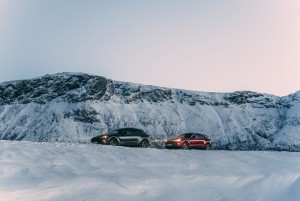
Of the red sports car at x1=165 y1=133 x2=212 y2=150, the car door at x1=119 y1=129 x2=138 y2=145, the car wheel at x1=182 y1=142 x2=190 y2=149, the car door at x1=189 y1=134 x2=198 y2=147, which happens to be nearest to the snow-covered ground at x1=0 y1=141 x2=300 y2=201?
the car door at x1=119 y1=129 x2=138 y2=145

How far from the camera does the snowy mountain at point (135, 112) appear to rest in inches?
3002

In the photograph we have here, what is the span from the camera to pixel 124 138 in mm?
26641

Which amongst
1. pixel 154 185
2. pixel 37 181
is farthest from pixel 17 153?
pixel 154 185

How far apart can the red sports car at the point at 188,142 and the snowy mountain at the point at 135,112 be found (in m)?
40.7

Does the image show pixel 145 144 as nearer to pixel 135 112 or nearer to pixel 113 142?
pixel 113 142

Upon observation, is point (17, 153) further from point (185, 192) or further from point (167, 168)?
point (185, 192)

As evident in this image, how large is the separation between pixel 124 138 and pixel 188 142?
5.81 metres

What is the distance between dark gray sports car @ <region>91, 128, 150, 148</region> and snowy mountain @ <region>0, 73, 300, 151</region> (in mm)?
42945

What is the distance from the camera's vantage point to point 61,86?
88.5 metres

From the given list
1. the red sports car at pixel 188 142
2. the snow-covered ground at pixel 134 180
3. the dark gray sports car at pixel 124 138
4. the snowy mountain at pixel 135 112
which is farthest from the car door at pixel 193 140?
the snowy mountain at pixel 135 112

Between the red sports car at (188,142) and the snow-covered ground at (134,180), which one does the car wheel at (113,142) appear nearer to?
the red sports car at (188,142)

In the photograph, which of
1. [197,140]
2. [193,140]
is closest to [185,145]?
[193,140]

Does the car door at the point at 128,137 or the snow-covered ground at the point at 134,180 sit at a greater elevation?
the snow-covered ground at the point at 134,180

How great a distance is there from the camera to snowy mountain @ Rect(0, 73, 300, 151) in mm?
76250
